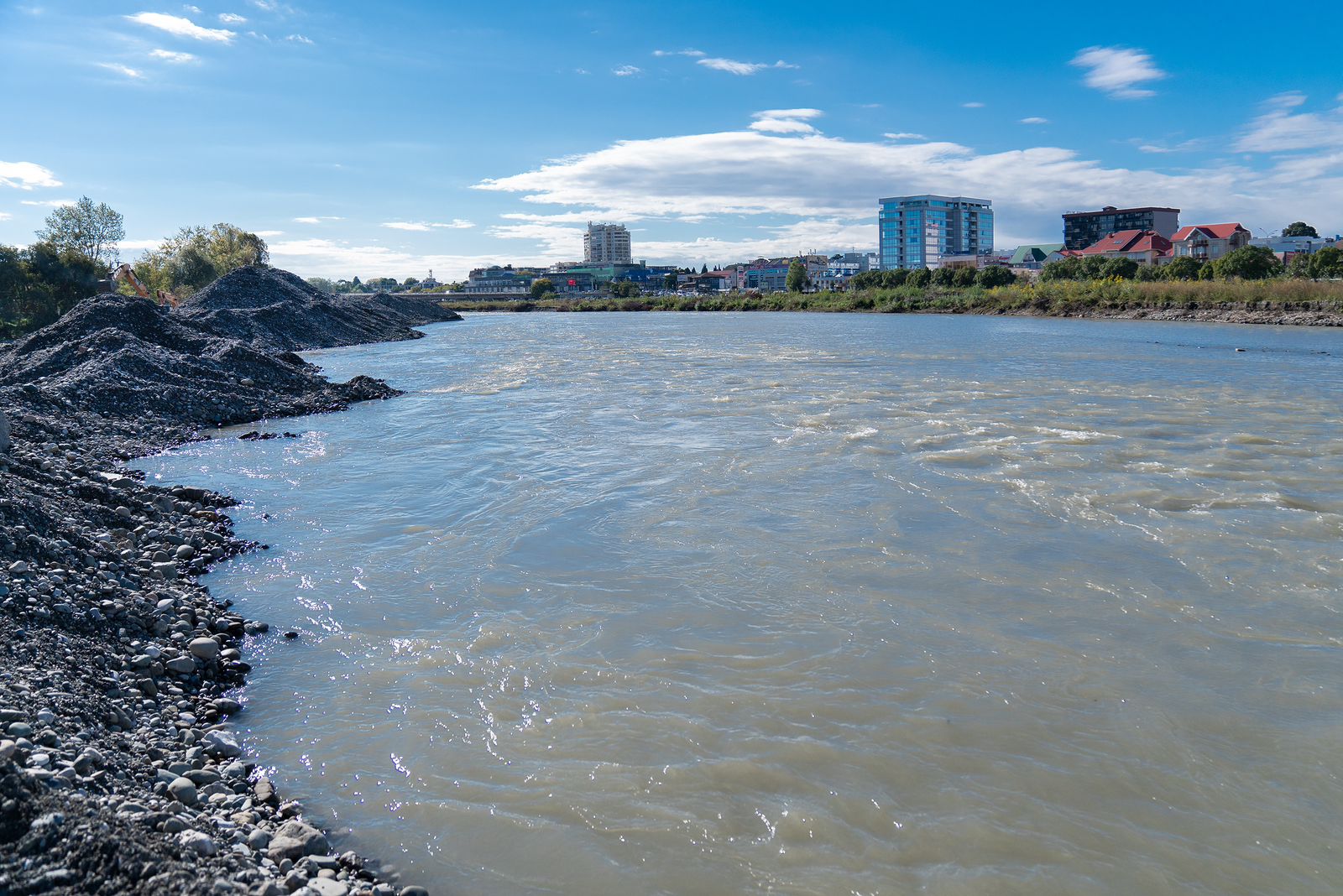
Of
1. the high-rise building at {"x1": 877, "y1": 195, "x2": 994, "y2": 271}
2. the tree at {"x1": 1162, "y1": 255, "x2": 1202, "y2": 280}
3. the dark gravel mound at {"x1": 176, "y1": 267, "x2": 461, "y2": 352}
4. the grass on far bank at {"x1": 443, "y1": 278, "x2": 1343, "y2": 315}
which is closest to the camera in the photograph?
the dark gravel mound at {"x1": 176, "y1": 267, "x2": 461, "y2": 352}

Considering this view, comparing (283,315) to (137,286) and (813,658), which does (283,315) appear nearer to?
(137,286)

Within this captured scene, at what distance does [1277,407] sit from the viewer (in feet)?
62.0

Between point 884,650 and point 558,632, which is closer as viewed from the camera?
point 884,650

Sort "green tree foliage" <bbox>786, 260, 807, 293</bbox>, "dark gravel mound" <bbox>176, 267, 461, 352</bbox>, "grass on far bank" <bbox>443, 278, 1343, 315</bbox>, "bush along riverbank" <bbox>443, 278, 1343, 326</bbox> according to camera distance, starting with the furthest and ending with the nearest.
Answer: "green tree foliage" <bbox>786, 260, 807, 293</bbox> → "grass on far bank" <bbox>443, 278, 1343, 315</bbox> → "bush along riverbank" <bbox>443, 278, 1343, 326</bbox> → "dark gravel mound" <bbox>176, 267, 461, 352</bbox>

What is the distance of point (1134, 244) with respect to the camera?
358ft

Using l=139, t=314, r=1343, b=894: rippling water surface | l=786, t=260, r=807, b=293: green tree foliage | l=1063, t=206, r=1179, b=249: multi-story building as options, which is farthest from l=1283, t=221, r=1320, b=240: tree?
l=139, t=314, r=1343, b=894: rippling water surface

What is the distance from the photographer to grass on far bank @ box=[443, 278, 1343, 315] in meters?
46.7

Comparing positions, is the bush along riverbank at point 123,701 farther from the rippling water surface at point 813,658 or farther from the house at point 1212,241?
the house at point 1212,241

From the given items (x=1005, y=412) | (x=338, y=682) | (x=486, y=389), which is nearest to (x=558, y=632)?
(x=338, y=682)

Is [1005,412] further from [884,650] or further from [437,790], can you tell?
[437,790]

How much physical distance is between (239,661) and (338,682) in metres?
0.95

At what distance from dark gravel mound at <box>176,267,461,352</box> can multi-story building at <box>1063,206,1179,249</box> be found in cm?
12659

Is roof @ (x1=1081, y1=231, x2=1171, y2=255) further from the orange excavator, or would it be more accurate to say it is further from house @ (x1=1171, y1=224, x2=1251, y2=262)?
the orange excavator

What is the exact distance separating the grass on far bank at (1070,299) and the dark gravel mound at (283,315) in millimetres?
46451
